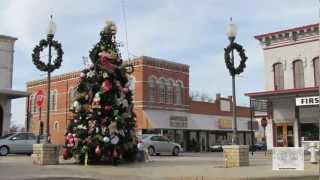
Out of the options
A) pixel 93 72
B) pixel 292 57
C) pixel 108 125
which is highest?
pixel 292 57

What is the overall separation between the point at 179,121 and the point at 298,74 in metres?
24.5

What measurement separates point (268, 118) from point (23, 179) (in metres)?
27.7

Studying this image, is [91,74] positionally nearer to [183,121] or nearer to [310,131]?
[310,131]

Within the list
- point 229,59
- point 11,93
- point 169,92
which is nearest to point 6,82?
point 11,93

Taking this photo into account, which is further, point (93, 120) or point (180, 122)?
point (180, 122)

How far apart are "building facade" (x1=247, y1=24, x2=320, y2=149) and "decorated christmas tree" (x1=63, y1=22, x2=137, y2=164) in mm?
17105

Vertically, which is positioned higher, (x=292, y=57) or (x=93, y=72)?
(x=292, y=57)

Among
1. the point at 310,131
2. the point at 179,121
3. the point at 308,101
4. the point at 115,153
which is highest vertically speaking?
the point at 308,101

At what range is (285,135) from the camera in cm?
3906

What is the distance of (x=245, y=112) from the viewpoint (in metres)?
77.1


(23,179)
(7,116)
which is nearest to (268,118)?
(7,116)

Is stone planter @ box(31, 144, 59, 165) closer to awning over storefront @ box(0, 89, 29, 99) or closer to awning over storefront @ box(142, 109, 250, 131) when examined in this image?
awning over storefront @ box(0, 89, 29, 99)

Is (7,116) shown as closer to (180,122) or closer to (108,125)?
(108,125)

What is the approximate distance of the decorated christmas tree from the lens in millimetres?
21734
